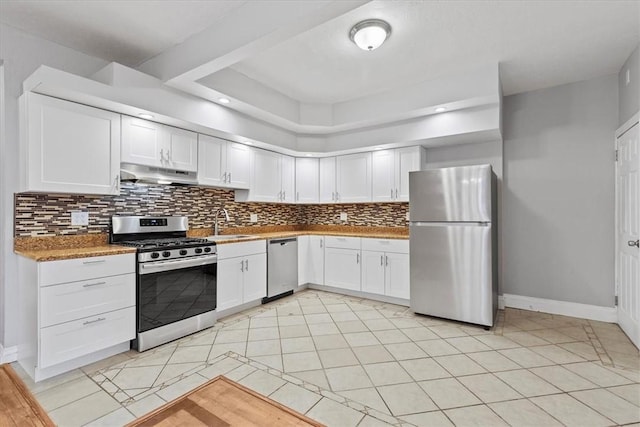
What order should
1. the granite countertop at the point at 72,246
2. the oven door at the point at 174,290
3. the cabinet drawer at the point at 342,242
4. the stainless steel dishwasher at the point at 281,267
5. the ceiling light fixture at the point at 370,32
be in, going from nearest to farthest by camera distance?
1. the granite countertop at the point at 72,246
2. the ceiling light fixture at the point at 370,32
3. the oven door at the point at 174,290
4. the stainless steel dishwasher at the point at 281,267
5. the cabinet drawer at the point at 342,242

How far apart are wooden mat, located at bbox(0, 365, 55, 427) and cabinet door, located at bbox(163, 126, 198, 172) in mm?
2072

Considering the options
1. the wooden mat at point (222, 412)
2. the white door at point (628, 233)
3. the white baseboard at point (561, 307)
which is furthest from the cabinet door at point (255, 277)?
the white door at point (628, 233)

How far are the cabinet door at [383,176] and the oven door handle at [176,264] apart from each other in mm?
2379

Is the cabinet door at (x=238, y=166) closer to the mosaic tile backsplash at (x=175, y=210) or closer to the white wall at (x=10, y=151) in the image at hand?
the mosaic tile backsplash at (x=175, y=210)

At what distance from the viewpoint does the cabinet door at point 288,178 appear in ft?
15.6

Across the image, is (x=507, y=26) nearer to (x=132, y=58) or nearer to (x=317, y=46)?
(x=317, y=46)

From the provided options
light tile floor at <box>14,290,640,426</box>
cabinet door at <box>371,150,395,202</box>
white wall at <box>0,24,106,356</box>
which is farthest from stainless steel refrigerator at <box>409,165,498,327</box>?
white wall at <box>0,24,106,356</box>

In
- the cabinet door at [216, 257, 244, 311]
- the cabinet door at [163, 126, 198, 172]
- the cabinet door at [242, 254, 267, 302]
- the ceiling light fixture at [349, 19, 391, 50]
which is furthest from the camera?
the cabinet door at [242, 254, 267, 302]

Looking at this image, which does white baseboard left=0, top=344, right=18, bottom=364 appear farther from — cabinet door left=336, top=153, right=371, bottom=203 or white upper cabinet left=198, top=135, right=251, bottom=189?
cabinet door left=336, top=153, right=371, bottom=203

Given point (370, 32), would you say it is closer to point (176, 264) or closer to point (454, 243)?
point (454, 243)

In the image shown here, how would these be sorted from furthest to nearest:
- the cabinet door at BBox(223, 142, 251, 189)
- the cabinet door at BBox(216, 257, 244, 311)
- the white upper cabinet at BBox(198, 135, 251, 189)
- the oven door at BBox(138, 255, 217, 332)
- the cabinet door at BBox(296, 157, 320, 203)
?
the cabinet door at BBox(296, 157, 320, 203), the cabinet door at BBox(223, 142, 251, 189), the white upper cabinet at BBox(198, 135, 251, 189), the cabinet door at BBox(216, 257, 244, 311), the oven door at BBox(138, 255, 217, 332)

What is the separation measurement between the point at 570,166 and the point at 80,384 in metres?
5.24

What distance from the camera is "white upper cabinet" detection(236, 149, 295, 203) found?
4.31m

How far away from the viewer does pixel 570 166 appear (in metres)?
3.75
